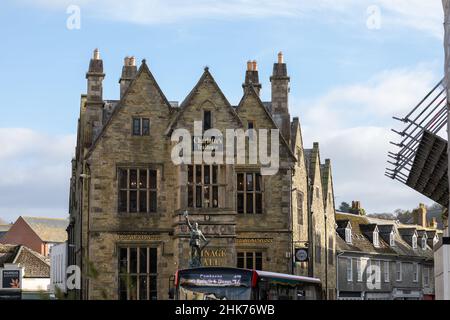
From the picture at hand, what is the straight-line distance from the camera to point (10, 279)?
2854 inches

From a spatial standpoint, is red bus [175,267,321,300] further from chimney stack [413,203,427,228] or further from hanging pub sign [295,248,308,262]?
chimney stack [413,203,427,228]

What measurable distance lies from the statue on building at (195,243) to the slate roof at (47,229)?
101 meters

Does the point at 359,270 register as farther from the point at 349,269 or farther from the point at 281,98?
the point at 281,98

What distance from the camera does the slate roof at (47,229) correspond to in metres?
142

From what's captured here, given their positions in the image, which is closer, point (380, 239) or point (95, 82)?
point (95, 82)

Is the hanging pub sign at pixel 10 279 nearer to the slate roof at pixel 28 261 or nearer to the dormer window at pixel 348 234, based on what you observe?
the slate roof at pixel 28 261

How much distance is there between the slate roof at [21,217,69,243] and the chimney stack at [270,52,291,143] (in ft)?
315

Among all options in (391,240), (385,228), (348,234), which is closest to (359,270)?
(348,234)

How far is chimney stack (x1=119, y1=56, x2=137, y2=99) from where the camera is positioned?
5122 cm

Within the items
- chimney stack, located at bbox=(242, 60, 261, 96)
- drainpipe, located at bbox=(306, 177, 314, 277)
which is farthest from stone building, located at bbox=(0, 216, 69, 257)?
chimney stack, located at bbox=(242, 60, 261, 96)

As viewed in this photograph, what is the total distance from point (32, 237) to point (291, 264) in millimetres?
99440

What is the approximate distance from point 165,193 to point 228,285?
1881 cm
